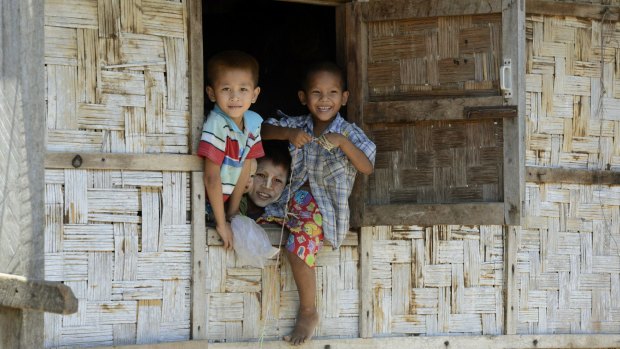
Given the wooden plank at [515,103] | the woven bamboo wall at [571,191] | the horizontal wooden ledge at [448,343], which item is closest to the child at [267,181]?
the horizontal wooden ledge at [448,343]

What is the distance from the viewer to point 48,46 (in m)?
4.81

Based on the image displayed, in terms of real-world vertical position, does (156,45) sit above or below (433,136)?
above

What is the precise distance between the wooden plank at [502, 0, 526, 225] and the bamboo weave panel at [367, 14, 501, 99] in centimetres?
6

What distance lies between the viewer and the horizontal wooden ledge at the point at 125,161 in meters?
4.78

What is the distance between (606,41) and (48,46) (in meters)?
3.10

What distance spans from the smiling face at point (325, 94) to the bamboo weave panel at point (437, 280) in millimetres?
663

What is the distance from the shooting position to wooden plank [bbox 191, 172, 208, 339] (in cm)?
511

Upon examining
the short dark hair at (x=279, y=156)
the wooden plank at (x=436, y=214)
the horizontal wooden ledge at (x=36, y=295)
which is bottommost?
the horizontal wooden ledge at (x=36, y=295)

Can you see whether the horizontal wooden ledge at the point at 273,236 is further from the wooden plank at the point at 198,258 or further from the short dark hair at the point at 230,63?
the short dark hair at the point at 230,63

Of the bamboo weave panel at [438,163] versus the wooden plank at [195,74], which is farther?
the bamboo weave panel at [438,163]

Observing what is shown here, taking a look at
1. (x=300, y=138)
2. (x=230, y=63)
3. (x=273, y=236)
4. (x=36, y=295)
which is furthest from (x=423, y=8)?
(x=36, y=295)

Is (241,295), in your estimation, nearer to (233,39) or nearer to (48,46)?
(48,46)

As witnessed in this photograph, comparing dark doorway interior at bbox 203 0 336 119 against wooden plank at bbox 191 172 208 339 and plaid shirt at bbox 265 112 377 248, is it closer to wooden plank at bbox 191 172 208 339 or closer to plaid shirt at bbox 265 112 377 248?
plaid shirt at bbox 265 112 377 248

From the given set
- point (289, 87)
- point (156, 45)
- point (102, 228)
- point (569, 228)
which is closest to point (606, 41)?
point (569, 228)
